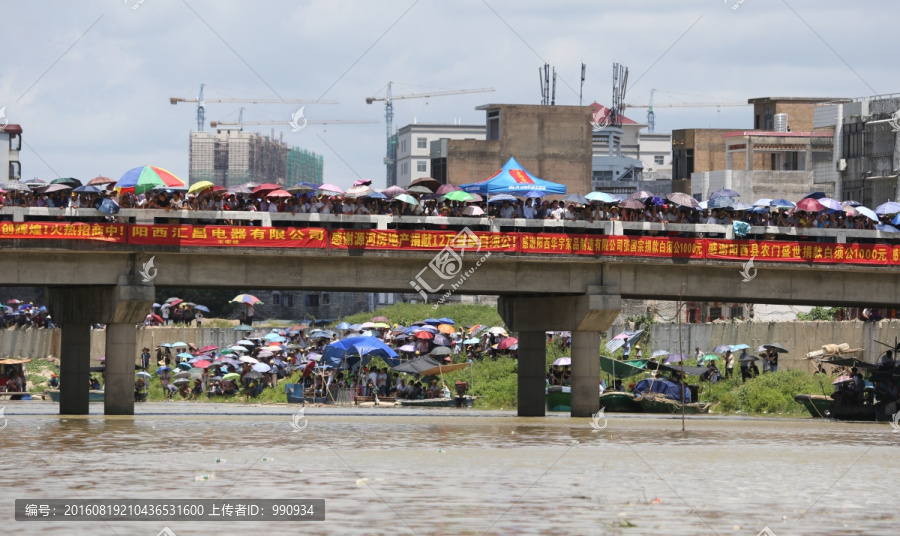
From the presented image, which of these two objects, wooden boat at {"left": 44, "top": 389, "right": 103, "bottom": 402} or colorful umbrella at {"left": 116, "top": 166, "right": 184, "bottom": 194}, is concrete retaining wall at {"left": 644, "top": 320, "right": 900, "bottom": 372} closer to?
wooden boat at {"left": 44, "top": 389, "right": 103, "bottom": 402}

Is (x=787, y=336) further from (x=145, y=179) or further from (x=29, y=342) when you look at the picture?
(x=29, y=342)

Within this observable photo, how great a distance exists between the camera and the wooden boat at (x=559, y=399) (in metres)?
54.3

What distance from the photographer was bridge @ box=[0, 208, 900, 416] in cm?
4150

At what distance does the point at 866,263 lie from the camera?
45312mm

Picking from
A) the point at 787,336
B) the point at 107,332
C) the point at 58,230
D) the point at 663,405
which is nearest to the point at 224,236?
the point at 58,230

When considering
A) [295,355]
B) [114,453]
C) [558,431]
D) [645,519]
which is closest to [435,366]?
[295,355]

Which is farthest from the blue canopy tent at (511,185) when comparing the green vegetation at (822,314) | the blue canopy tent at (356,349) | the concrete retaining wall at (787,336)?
the green vegetation at (822,314)

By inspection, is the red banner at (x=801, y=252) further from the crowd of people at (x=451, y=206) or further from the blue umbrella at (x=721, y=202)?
the blue umbrella at (x=721, y=202)

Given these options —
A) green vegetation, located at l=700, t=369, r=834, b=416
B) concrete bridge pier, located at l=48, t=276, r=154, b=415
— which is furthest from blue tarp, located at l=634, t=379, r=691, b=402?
concrete bridge pier, located at l=48, t=276, r=154, b=415

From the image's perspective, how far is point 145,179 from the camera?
41.9 meters

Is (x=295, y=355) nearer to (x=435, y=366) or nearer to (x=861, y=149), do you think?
(x=435, y=366)

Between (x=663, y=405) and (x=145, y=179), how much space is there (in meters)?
21.2

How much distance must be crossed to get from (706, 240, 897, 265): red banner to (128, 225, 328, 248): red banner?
12.6m

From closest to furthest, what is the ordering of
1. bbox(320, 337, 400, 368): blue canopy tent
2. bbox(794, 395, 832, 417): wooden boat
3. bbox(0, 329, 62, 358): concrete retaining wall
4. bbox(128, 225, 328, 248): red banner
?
bbox(128, 225, 328, 248): red banner
bbox(794, 395, 832, 417): wooden boat
bbox(320, 337, 400, 368): blue canopy tent
bbox(0, 329, 62, 358): concrete retaining wall
